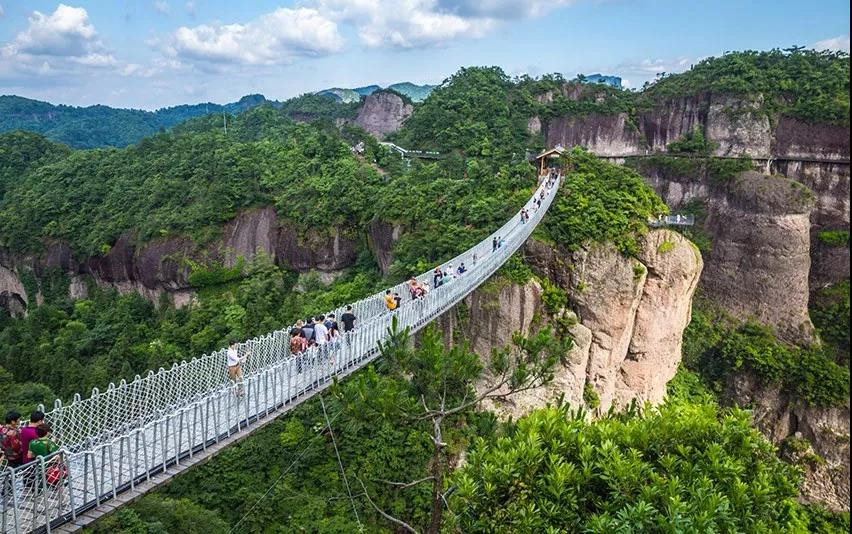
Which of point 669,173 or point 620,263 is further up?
point 669,173

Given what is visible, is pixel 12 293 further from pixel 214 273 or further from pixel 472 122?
pixel 472 122

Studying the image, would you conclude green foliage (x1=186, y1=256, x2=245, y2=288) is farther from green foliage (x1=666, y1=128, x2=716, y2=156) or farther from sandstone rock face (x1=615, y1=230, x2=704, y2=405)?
green foliage (x1=666, y1=128, x2=716, y2=156)

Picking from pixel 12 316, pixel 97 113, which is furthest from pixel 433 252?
pixel 97 113

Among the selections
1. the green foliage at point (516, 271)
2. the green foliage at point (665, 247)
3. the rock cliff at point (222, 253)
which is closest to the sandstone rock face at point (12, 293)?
the rock cliff at point (222, 253)

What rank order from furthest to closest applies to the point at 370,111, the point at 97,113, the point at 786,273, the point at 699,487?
the point at 97,113
the point at 370,111
the point at 786,273
the point at 699,487

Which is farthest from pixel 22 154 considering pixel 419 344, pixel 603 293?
pixel 603 293

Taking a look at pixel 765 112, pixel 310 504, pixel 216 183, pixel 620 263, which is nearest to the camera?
pixel 310 504

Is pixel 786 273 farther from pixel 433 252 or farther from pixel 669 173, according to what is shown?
pixel 433 252

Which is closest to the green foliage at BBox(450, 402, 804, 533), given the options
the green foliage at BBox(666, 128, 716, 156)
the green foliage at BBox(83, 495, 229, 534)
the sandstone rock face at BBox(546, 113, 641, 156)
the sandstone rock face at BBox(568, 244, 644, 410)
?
the green foliage at BBox(83, 495, 229, 534)
